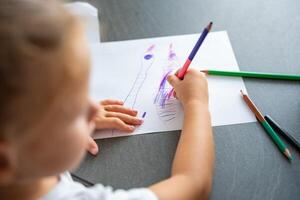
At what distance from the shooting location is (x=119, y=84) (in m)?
0.75

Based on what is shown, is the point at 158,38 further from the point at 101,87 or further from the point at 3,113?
the point at 3,113

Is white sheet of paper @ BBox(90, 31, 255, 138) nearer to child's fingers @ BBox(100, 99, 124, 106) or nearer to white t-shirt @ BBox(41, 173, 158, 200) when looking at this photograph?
child's fingers @ BBox(100, 99, 124, 106)

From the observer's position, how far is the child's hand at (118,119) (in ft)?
2.21

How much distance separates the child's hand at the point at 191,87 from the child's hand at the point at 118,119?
90mm

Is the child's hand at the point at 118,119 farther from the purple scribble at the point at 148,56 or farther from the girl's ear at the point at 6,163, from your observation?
the girl's ear at the point at 6,163

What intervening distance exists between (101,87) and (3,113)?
41 cm

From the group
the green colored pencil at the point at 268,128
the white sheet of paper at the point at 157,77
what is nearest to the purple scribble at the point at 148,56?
the white sheet of paper at the point at 157,77

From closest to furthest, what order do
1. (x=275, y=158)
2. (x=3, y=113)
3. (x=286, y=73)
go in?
1. (x=3, y=113)
2. (x=275, y=158)
3. (x=286, y=73)

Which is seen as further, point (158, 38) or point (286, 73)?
point (158, 38)

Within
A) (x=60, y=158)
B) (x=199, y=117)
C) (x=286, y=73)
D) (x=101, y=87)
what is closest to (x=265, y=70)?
(x=286, y=73)

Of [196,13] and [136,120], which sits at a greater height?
[196,13]

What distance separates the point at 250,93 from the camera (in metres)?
0.71

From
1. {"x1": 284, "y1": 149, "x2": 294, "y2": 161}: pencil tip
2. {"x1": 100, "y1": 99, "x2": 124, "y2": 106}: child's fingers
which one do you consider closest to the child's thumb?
{"x1": 100, "y1": 99, "x2": 124, "y2": 106}: child's fingers

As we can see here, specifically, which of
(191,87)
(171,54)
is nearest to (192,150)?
(191,87)
